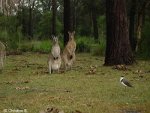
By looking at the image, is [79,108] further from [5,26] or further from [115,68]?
[5,26]

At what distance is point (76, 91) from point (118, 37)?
27.6 feet

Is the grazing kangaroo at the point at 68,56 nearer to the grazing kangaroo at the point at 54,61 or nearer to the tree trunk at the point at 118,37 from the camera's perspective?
the grazing kangaroo at the point at 54,61

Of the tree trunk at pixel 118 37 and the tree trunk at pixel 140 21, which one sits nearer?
the tree trunk at pixel 118 37

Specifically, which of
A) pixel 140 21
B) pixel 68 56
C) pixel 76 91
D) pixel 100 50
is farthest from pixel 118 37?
pixel 100 50

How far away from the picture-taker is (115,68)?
1941 cm

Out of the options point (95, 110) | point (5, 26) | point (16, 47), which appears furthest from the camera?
point (5, 26)

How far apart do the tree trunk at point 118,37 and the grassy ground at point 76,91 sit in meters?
2.43

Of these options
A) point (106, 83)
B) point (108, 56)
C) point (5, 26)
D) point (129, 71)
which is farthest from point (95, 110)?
point (5, 26)

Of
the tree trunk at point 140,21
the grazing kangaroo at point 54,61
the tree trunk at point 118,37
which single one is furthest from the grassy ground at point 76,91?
the tree trunk at point 140,21

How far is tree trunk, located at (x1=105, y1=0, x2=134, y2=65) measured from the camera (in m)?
21.0

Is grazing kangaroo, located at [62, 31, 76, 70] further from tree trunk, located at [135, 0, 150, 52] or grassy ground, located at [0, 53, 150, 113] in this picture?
tree trunk, located at [135, 0, 150, 52]

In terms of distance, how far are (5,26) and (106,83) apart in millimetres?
23384

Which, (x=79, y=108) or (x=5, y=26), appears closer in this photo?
(x=79, y=108)

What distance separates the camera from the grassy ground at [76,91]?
35.4 feet
